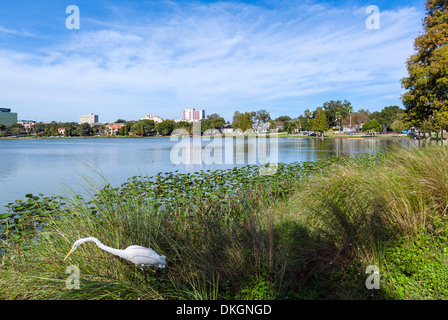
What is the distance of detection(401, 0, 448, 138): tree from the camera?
44.7ft

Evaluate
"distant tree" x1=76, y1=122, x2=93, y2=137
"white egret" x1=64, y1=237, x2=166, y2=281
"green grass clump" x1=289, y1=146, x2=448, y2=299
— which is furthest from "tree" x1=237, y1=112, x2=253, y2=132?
"white egret" x1=64, y1=237, x2=166, y2=281

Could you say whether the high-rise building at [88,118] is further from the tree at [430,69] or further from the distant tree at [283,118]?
the tree at [430,69]

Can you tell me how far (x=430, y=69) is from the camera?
44.5 ft

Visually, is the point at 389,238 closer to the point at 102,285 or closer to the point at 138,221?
the point at 138,221

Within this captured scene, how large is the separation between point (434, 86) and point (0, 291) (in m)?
17.9

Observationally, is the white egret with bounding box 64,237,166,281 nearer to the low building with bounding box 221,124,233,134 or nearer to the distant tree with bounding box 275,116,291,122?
the low building with bounding box 221,124,233,134

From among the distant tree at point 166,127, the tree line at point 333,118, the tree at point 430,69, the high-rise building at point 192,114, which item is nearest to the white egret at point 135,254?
the tree at point 430,69

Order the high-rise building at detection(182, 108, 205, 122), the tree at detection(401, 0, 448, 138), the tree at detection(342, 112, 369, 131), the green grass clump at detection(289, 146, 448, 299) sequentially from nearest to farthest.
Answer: the green grass clump at detection(289, 146, 448, 299) → the tree at detection(401, 0, 448, 138) → the tree at detection(342, 112, 369, 131) → the high-rise building at detection(182, 108, 205, 122)

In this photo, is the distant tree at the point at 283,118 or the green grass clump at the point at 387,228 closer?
the green grass clump at the point at 387,228

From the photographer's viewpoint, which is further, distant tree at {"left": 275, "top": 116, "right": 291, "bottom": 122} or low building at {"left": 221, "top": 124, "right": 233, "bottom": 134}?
distant tree at {"left": 275, "top": 116, "right": 291, "bottom": 122}

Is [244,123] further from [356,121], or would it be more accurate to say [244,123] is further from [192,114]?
[192,114]

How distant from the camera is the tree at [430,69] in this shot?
44.7 feet

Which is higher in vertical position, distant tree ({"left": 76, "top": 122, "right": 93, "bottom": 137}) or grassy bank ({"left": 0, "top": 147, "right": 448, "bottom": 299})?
distant tree ({"left": 76, "top": 122, "right": 93, "bottom": 137})

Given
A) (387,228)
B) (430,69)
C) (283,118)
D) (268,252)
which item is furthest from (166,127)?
(268,252)
